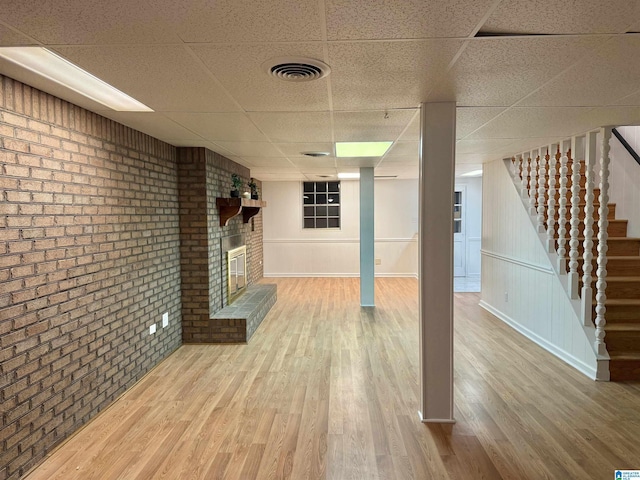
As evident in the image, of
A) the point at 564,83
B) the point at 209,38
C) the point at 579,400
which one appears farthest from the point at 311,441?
the point at 564,83

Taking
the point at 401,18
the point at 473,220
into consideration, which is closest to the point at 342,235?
the point at 473,220

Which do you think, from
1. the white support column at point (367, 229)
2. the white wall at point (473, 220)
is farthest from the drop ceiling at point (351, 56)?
the white wall at point (473, 220)

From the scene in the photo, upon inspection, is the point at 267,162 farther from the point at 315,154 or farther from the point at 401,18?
the point at 401,18

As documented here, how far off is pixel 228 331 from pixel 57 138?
8.74 feet

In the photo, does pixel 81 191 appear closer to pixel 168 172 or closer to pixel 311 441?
pixel 168 172

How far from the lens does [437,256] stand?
2.63 metres

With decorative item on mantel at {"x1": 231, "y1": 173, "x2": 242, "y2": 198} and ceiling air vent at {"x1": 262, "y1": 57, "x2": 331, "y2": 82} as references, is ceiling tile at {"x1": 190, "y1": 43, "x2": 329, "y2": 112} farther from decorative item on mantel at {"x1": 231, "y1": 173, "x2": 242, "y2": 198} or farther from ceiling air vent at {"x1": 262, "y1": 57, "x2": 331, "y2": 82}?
decorative item on mantel at {"x1": 231, "y1": 173, "x2": 242, "y2": 198}

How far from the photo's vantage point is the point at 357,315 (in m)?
5.70

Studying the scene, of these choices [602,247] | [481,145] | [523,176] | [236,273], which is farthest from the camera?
[236,273]

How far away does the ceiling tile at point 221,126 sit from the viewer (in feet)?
9.50

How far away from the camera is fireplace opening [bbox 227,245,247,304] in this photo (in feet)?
16.6

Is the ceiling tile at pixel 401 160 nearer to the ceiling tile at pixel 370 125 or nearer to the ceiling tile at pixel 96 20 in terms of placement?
the ceiling tile at pixel 370 125

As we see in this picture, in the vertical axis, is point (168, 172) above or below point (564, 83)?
below

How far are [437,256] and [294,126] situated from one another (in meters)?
1.60
